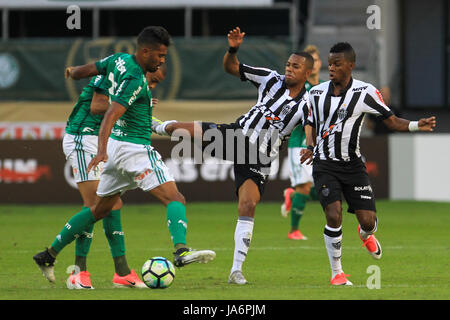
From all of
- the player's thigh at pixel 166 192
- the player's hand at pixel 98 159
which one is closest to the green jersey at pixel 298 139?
the player's thigh at pixel 166 192

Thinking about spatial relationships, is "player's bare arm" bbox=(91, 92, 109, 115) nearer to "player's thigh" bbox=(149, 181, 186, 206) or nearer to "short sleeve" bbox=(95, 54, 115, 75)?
"short sleeve" bbox=(95, 54, 115, 75)

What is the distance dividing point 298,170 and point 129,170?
562 cm

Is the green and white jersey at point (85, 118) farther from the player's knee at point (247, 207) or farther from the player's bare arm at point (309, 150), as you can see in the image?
the player's bare arm at point (309, 150)

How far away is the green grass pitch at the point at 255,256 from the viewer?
794cm

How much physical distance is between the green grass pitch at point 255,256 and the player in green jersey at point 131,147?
56 cm

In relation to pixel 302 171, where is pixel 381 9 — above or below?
above

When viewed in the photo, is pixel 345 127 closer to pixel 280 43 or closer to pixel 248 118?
pixel 248 118

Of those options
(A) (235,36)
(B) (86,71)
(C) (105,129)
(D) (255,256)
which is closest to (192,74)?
(D) (255,256)

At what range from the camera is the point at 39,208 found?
1873 centimetres

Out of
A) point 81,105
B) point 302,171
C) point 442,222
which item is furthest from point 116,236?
point 442,222

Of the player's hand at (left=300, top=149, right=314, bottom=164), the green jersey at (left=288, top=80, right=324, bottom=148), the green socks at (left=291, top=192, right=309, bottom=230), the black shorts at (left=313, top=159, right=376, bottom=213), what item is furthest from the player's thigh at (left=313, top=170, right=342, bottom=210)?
the green jersey at (left=288, top=80, right=324, bottom=148)

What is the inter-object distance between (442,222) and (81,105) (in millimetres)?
8599

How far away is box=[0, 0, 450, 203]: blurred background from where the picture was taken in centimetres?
1939

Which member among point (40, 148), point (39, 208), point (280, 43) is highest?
point (280, 43)
